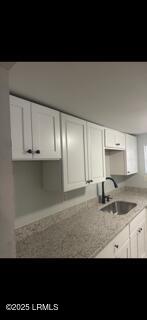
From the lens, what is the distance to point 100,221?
1.62 metres

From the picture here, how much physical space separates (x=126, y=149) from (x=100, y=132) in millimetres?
914

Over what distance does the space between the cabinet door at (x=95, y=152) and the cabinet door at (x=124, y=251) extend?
69cm

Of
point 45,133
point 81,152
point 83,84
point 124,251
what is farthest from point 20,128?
point 124,251

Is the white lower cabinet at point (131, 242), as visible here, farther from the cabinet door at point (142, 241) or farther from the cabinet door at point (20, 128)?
the cabinet door at point (20, 128)

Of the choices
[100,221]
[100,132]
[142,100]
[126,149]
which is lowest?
[100,221]

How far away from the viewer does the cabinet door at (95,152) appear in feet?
5.38

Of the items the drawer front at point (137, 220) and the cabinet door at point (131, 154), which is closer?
the drawer front at point (137, 220)

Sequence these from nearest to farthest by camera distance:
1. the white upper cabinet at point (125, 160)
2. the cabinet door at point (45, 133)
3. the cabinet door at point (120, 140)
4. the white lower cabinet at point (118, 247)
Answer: the cabinet door at point (45, 133) → the white lower cabinet at point (118, 247) → the cabinet door at point (120, 140) → the white upper cabinet at point (125, 160)

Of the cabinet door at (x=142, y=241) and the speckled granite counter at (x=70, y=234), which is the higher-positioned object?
the speckled granite counter at (x=70, y=234)

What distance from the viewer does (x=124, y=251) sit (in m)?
1.52

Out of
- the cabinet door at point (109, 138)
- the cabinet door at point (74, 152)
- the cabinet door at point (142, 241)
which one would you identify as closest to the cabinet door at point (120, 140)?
the cabinet door at point (109, 138)

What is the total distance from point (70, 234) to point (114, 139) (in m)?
1.41
